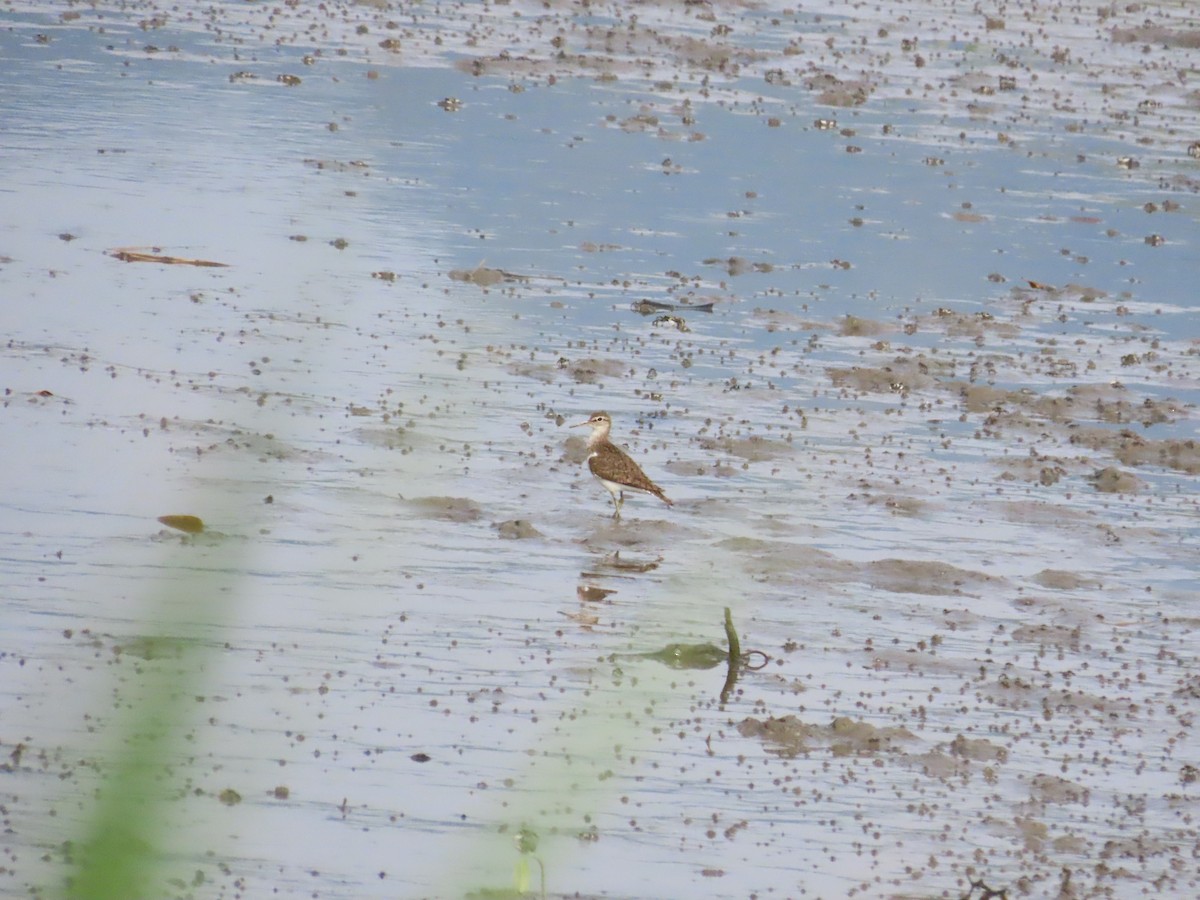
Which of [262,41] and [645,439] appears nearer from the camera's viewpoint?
[645,439]

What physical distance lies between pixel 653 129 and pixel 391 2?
35.1ft

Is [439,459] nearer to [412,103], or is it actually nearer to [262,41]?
[412,103]

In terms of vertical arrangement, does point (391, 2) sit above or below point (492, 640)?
above

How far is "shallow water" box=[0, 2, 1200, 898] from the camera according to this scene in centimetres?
Result: 1018

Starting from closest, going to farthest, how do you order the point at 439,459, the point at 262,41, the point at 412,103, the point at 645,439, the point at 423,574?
the point at 423,574
the point at 439,459
the point at 645,439
the point at 412,103
the point at 262,41

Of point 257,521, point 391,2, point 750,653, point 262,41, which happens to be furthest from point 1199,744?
point 391,2

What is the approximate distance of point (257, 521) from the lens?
14750mm

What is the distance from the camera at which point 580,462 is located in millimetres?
17859

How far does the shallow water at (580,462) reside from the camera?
1018 cm

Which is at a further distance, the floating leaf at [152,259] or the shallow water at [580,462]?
the floating leaf at [152,259]

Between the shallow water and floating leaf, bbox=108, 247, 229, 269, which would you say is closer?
the shallow water

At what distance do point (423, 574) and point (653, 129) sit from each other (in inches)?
A: 790

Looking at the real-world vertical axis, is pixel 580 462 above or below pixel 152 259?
below

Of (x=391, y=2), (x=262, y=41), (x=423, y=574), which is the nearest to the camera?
(x=423, y=574)
